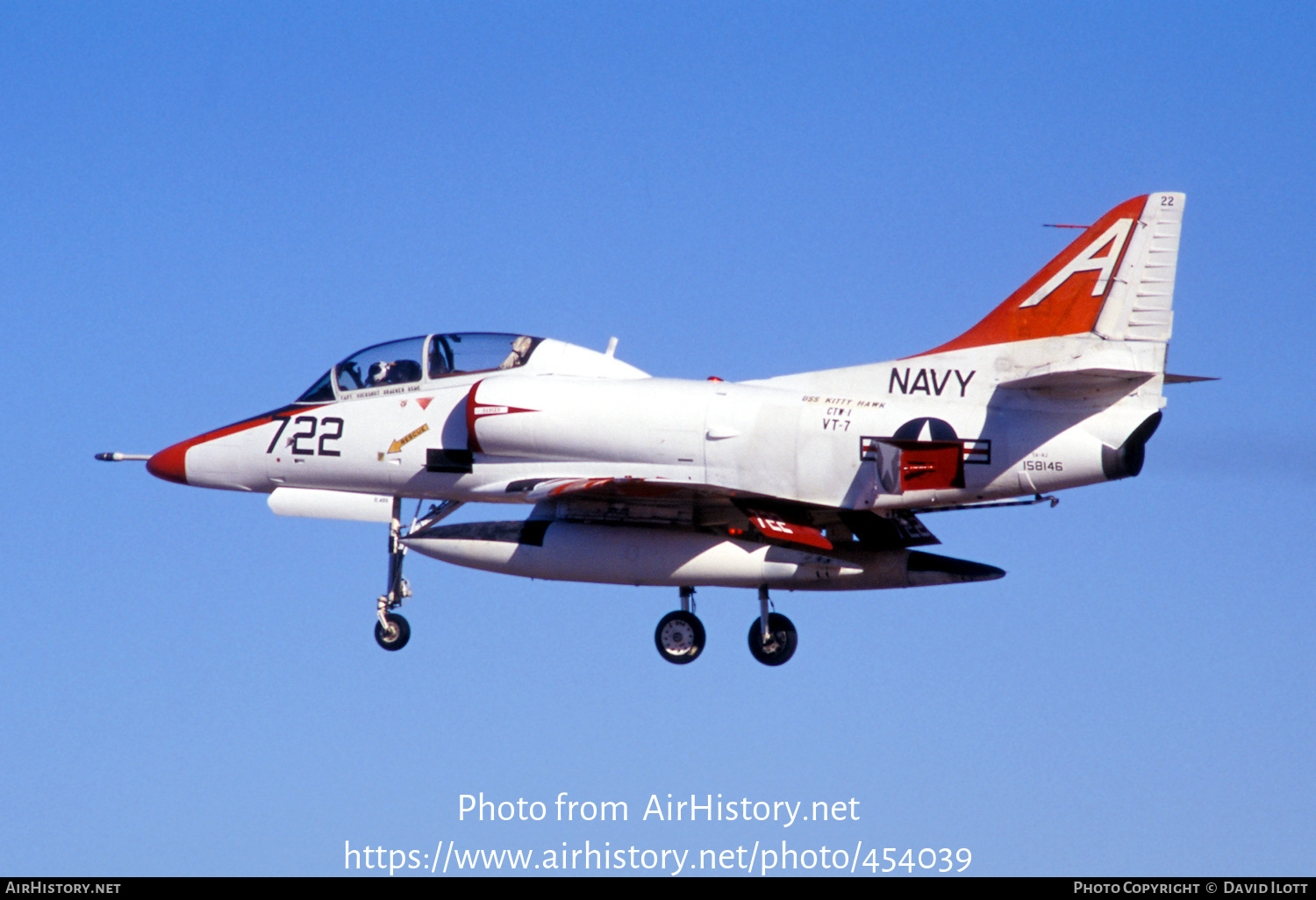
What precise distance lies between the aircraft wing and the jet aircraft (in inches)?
1.3

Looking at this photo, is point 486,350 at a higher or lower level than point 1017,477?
higher

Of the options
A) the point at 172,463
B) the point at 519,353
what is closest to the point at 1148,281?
the point at 519,353

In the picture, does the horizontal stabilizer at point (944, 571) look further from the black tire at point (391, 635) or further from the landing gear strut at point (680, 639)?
the black tire at point (391, 635)

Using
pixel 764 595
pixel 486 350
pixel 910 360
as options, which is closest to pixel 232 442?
pixel 486 350

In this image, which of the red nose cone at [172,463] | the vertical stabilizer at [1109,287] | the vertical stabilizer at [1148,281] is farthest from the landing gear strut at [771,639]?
the red nose cone at [172,463]

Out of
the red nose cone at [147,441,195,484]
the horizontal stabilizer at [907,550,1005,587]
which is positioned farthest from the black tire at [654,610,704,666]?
the red nose cone at [147,441,195,484]

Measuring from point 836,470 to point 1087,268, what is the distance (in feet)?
12.7

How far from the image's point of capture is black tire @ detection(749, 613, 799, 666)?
23953 mm

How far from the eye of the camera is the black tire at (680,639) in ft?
79.0

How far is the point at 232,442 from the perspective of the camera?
25.8 m

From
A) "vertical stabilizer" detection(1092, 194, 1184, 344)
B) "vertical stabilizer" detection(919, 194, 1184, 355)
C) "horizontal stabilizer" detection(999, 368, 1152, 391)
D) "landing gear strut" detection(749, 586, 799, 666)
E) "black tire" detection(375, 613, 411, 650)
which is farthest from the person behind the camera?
"black tire" detection(375, 613, 411, 650)

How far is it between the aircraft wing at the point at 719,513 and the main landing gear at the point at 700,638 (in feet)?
3.93

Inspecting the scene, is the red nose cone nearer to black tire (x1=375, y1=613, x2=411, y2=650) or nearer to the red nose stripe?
the red nose stripe

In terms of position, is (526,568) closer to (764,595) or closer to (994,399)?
(764,595)
